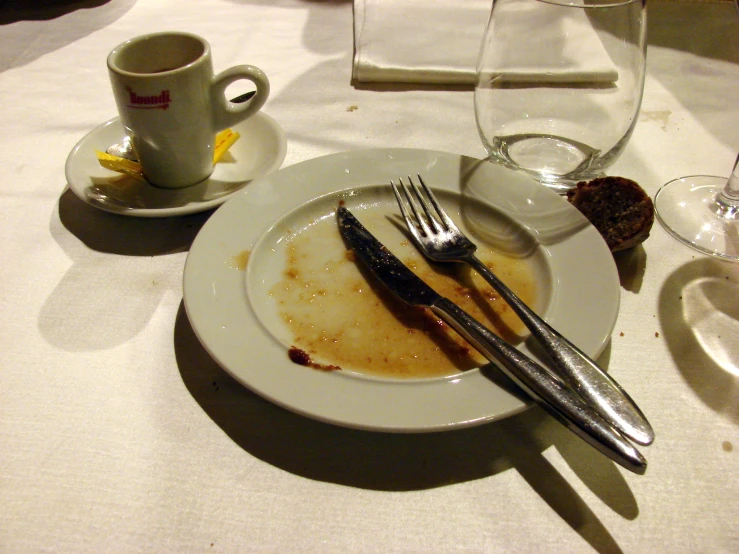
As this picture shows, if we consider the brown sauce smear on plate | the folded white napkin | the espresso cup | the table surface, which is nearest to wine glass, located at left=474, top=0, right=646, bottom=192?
the folded white napkin

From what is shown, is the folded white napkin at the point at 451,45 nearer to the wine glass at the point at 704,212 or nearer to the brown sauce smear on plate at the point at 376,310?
the wine glass at the point at 704,212

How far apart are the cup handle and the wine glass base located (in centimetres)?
59

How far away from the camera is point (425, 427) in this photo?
1.34 ft

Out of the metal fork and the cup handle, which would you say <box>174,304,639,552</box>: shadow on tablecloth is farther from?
the cup handle

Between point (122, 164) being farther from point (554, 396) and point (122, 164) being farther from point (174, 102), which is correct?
point (554, 396)

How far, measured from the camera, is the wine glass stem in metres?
0.71

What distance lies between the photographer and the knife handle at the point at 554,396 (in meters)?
0.38

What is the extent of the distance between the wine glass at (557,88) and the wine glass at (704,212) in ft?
0.35

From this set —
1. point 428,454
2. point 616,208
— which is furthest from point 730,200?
point 428,454

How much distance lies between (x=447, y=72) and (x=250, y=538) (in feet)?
2.82

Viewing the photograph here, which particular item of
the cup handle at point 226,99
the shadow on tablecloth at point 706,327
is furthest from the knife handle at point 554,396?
the cup handle at point 226,99

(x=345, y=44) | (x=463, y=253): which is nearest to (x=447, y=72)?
(x=345, y=44)

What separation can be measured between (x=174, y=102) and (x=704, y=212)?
0.74 m

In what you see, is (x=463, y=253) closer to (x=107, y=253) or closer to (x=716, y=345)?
(x=716, y=345)
